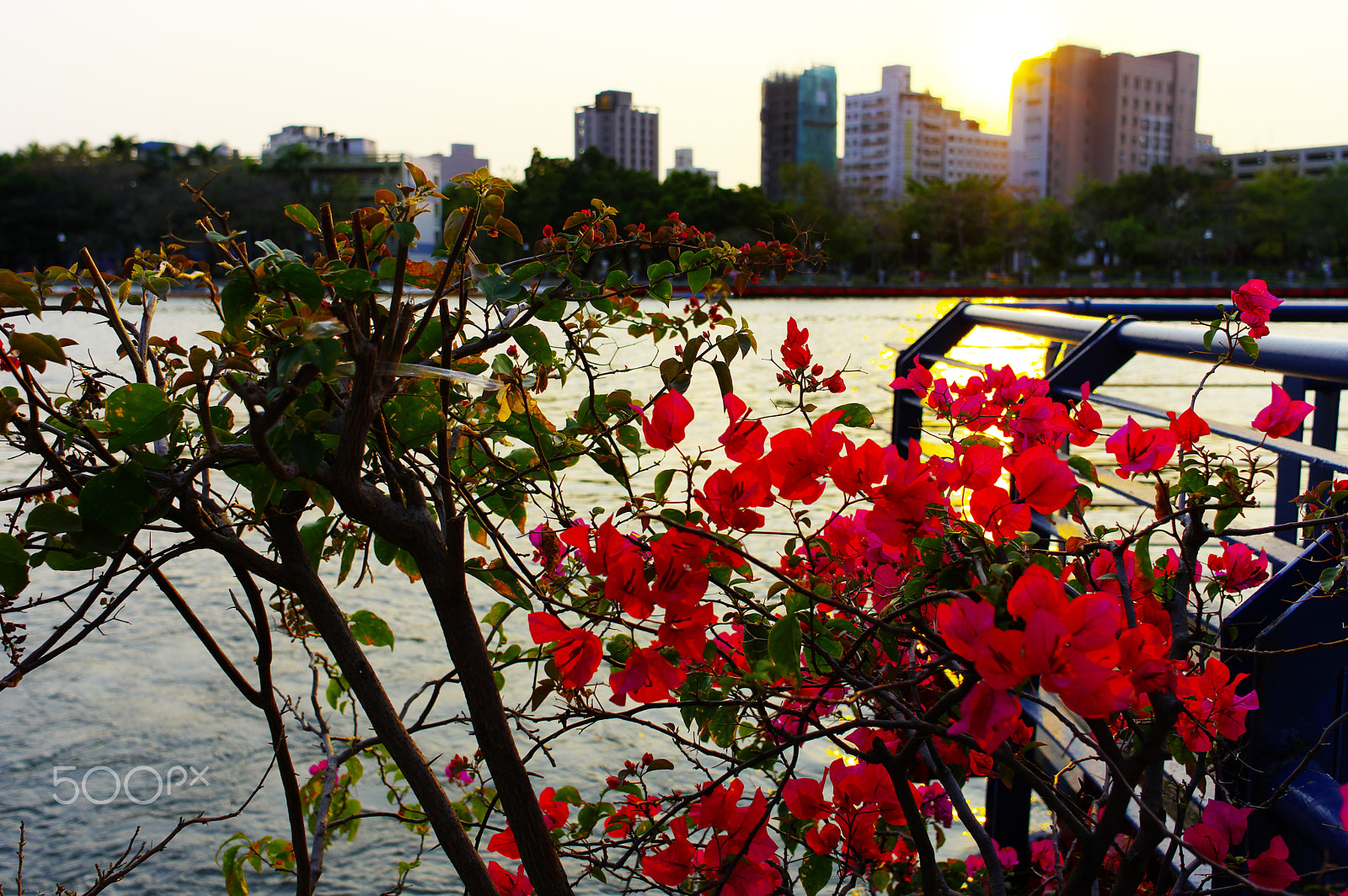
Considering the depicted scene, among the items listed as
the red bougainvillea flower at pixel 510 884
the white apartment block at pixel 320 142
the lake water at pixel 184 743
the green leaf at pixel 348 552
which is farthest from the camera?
the white apartment block at pixel 320 142

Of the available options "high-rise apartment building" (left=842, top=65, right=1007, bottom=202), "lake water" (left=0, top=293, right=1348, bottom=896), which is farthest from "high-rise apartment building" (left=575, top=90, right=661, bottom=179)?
"lake water" (left=0, top=293, right=1348, bottom=896)

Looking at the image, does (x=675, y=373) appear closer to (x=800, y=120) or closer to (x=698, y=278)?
(x=698, y=278)

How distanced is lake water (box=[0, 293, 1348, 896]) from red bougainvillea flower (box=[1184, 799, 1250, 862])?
3.52ft

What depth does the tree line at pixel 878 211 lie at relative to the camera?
47.3 meters

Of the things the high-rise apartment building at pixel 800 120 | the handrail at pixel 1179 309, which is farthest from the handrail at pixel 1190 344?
the high-rise apartment building at pixel 800 120

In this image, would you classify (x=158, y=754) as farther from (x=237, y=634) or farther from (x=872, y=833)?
(x=872, y=833)

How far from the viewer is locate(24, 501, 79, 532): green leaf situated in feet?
2.39

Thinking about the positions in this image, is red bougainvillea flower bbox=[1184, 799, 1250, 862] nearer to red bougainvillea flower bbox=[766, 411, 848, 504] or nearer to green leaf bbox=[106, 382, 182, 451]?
red bougainvillea flower bbox=[766, 411, 848, 504]

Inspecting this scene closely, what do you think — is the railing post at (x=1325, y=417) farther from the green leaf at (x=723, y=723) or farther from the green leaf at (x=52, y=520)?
the green leaf at (x=52, y=520)

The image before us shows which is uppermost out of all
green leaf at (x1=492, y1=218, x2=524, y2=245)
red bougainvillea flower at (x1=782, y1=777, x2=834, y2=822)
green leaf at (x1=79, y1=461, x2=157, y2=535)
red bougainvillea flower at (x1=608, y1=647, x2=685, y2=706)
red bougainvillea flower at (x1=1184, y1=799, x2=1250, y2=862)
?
green leaf at (x1=492, y1=218, x2=524, y2=245)

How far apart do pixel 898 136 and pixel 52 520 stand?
10744cm

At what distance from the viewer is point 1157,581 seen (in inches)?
39.3

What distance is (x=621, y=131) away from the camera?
106m

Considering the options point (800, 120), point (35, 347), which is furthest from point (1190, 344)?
point (800, 120)
